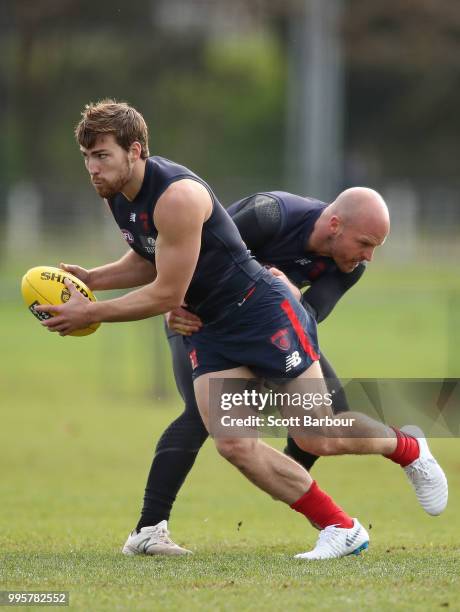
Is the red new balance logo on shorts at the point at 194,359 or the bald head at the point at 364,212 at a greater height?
the bald head at the point at 364,212

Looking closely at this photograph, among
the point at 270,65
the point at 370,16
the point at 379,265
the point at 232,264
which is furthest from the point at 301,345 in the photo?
the point at 270,65

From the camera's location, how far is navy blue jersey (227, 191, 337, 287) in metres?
7.35

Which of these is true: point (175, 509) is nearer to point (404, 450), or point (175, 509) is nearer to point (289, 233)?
point (404, 450)

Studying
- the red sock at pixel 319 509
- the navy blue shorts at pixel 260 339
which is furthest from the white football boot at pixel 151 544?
the navy blue shorts at pixel 260 339

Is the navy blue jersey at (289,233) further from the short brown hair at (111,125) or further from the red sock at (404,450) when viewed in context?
the red sock at (404,450)

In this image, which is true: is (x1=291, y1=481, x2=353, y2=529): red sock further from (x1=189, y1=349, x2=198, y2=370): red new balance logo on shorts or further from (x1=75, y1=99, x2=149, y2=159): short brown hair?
(x1=75, y1=99, x2=149, y2=159): short brown hair

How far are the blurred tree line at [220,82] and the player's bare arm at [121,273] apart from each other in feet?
132

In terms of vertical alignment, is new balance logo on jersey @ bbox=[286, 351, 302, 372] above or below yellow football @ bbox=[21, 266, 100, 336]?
below

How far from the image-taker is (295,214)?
24.2 ft

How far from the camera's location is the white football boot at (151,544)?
6.98m

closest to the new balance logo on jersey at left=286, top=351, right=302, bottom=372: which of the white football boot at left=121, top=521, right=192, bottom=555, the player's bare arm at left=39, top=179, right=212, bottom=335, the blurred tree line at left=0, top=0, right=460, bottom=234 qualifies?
the player's bare arm at left=39, top=179, right=212, bottom=335

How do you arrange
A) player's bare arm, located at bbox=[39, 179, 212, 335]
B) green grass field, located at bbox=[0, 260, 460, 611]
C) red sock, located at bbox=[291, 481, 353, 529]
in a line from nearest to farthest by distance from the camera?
green grass field, located at bbox=[0, 260, 460, 611]
player's bare arm, located at bbox=[39, 179, 212, 335]
red sock, located at bbox=[291, 481, 353, 529]

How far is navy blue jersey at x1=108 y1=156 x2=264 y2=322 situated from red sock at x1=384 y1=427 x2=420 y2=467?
1237 mm

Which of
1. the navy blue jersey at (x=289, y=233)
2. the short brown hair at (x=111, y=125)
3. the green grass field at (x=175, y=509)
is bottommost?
the green grass field at (x=175, y=509)
